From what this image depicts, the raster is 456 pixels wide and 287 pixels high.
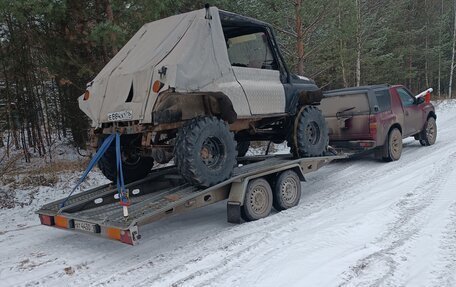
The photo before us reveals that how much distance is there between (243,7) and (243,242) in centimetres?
1088

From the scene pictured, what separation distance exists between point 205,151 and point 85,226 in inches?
65.7

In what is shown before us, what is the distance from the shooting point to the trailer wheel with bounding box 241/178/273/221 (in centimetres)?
557

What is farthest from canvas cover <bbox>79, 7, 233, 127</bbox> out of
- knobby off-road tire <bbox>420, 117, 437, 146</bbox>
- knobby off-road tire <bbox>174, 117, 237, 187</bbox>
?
knobby off-road tire <bbox>420, 117, 437, 146</bbox>

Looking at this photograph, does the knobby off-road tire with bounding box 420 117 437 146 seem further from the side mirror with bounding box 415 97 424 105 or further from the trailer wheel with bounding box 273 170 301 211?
the trailer wheel with bounding box 273 170 301 211

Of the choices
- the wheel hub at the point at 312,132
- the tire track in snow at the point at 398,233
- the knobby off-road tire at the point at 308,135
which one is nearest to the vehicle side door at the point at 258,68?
the knobby off-road tire at the point at 308,135

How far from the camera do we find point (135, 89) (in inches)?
202

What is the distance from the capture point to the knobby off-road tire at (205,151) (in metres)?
4.88

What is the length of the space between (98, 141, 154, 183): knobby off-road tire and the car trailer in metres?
0.18

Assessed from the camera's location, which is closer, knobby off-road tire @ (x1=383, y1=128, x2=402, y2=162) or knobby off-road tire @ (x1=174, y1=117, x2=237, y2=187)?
Answer: knobby off-road tire @ (x1=174, y1=117, x2=237, y2=187)

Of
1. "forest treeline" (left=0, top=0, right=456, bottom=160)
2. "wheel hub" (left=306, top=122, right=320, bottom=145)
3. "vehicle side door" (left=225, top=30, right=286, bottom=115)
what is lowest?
"wheel hub" (left=306, top=122, right=320, bottom=145)

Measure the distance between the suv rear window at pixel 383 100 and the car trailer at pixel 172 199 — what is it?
9.19 ft

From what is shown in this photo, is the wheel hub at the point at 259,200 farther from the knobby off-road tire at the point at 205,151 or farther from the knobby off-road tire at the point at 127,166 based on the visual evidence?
the knobby off-road tire at the point at 127,166

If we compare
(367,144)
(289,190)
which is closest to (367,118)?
(367,144)

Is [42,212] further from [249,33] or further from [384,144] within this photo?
[384,144]
